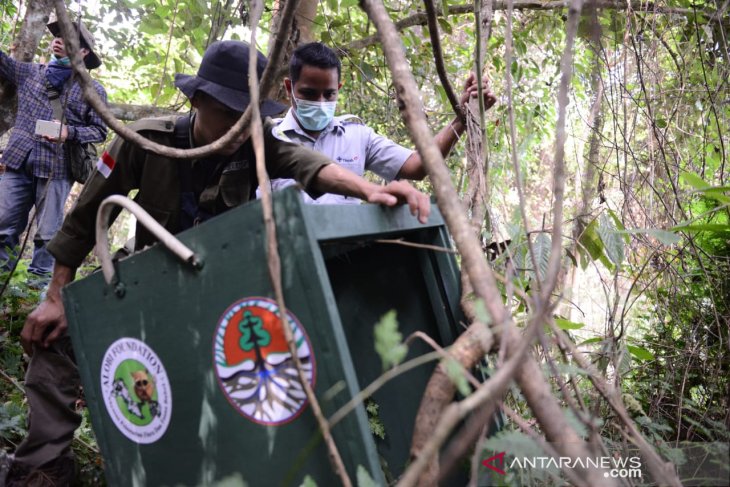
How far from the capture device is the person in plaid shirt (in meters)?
3.94

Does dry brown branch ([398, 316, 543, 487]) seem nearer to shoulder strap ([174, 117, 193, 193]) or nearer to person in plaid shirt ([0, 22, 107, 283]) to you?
shoulder strap ([174, 117, 193, 193])

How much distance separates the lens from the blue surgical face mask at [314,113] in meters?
2.76

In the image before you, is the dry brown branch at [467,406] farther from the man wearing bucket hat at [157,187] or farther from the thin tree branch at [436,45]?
the man wearing bucket hat at [157,187]

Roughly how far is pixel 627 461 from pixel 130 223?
1236 cm

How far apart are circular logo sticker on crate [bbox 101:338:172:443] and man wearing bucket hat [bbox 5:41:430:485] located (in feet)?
1.65

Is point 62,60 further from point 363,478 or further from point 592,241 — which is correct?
point 363,478

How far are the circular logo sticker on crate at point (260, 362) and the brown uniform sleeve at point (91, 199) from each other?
875mm

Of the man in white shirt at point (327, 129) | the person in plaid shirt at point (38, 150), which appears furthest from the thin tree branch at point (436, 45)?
the person in plaid shirt at point (38, 150)

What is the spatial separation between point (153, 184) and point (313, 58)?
1.18m

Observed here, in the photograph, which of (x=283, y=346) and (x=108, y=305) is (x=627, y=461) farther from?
(x=108, y=305)

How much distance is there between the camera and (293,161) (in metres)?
1.86

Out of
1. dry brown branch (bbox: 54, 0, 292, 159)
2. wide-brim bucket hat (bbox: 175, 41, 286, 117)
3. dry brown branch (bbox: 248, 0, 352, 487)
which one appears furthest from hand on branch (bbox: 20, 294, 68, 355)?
dry brown branch (bbox: 248, 0, 352, 487)

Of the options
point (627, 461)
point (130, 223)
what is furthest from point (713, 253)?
point (130, 223)

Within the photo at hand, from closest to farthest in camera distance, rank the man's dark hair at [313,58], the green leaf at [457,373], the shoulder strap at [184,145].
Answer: the green leaf at [457,373] → the shoulder strap at [184,145] → the man's dark hair at [313,58]
